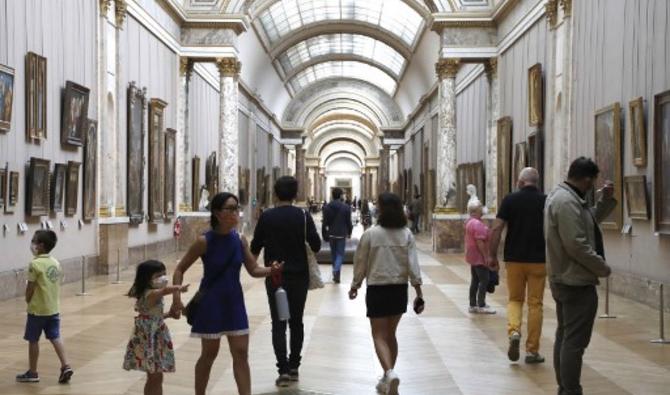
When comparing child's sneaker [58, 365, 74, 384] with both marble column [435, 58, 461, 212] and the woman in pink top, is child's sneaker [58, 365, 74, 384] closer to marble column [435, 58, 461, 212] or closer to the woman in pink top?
the woman in pink top

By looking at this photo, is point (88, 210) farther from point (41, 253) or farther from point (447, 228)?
point (447, 228)

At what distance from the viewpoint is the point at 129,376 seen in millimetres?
8398

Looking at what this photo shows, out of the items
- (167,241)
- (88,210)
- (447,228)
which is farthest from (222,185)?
(88,210)

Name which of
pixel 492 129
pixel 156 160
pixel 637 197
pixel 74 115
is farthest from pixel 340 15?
pixel 637 197

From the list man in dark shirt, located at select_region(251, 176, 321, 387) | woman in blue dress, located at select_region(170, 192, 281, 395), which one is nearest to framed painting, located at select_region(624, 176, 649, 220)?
man in dark shirt, located at select_region(251, 176, 321, 387)

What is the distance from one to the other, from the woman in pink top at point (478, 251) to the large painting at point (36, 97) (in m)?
7.45

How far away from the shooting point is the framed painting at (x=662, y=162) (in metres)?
12.6

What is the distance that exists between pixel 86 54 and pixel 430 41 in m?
23.3

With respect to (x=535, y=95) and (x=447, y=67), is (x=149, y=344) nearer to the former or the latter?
(x=535, y=95)

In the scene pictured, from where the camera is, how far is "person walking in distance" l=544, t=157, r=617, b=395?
6.80 metres

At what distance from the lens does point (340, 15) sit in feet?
154

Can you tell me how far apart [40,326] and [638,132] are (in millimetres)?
9586

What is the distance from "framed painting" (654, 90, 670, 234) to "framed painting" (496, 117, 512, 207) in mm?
11238

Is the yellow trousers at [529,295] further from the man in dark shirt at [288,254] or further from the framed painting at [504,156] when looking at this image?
the framed painting at [504,156]
